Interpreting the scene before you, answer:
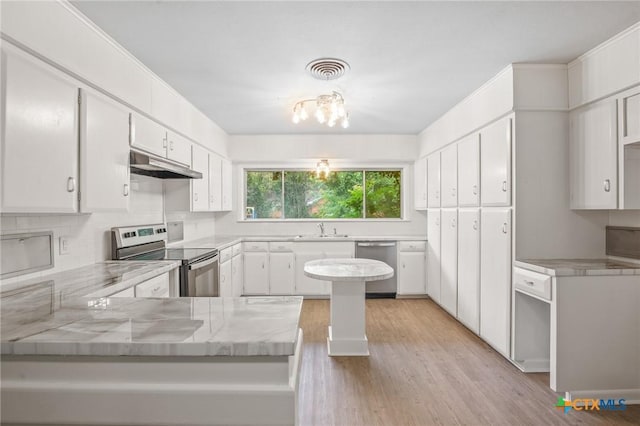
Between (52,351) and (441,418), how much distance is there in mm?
2031

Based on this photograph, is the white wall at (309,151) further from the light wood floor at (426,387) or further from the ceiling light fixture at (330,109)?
the light wood floor at (426,387)

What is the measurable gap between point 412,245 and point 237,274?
2.43 meters

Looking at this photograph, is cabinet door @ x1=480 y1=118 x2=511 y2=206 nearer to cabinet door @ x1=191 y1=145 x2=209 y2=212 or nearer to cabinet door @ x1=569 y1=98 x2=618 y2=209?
cabinet door @ x1=569 y1=98 x2=618 y2=209

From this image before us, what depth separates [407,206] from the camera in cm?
555

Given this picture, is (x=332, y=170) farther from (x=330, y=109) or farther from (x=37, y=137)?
(x=37, y=137)

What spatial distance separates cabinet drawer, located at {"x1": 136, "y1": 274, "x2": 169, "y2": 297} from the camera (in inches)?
84.4

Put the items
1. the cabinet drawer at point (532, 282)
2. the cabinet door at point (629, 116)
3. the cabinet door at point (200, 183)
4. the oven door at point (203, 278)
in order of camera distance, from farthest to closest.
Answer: the cabinet door at point (200, 183) → the oven door at point (203, 278) → the cabinet drawer at point (532, 282) → the cabinet door at point (629, 116)

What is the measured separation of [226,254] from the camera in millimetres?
4125

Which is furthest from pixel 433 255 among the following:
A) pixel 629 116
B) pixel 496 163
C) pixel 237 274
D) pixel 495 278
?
pixel 629 116

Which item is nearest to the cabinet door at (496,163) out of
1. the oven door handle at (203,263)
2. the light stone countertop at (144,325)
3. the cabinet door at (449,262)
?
the cabinet door at (449,262)

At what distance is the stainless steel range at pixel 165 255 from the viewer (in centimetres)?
277

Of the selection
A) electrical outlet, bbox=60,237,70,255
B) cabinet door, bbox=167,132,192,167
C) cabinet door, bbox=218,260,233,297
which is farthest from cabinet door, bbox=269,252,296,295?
electrical outlet, bbox=60,237,70,255

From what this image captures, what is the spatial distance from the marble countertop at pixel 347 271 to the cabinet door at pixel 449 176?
138cm

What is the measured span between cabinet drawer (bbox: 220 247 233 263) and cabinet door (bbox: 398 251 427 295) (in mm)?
2305
